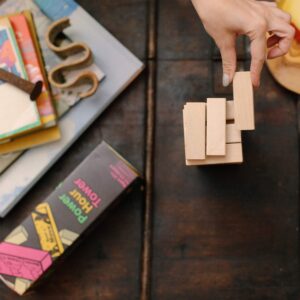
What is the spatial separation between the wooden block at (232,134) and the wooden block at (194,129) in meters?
0.04

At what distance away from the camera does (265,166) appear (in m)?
0.86

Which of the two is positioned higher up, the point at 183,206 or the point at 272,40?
the point at 272,40

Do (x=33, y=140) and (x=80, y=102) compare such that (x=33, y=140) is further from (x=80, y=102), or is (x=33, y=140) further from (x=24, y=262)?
(x=24, y=262)

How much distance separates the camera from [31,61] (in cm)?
88

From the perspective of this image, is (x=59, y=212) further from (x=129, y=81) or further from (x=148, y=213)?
(x=129, y=81)

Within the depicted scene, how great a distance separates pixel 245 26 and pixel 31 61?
0.41m

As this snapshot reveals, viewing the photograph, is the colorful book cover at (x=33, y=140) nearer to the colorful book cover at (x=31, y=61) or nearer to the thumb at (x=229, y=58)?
the colorful book cover at (x=31, y=61)

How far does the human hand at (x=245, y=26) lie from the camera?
0.71 metres

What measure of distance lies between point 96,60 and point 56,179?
0.80 ft

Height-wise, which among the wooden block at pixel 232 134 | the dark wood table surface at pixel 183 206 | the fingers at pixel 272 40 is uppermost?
the fingers at pixel 272 40

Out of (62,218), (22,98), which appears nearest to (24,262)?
(62,218)

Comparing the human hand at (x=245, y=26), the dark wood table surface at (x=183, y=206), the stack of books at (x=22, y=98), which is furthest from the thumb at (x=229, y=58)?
the stack of books at (x=22, y=98)

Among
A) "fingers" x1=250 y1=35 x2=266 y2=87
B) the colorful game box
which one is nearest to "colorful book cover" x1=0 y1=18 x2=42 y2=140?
the colorful game box

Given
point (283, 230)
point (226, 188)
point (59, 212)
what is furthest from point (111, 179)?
point (283, 230)
